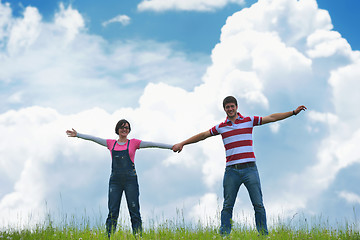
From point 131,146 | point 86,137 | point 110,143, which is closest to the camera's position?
point 131,146

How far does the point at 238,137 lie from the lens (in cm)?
779

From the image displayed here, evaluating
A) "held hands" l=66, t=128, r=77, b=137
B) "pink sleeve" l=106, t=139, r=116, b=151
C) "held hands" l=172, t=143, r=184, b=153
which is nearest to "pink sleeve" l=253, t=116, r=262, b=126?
"held hands" l=172, t=143, r=184, b=153

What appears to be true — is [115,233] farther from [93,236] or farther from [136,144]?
→ [136,144]

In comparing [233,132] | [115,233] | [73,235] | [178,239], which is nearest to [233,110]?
[233,132]

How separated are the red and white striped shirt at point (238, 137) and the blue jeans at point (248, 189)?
22cm

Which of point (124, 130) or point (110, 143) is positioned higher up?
point (124, 130)

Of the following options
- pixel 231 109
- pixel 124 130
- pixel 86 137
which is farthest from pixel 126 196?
pixel 231 109

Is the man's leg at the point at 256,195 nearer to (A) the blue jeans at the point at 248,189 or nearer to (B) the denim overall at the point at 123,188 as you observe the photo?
(A) the blue jeans at the point at 248,189

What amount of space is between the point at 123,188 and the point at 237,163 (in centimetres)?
246

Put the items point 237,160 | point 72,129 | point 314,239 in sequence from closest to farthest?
point 237,160, point 314,239, point 72,129

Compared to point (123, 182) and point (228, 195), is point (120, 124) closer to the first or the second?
point (123, 182)

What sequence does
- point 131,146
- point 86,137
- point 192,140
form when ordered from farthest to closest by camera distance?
point 86,137 < point 192,140 < point 131,146

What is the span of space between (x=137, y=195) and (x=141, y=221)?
603 millimetres

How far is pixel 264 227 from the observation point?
7.63 meters
